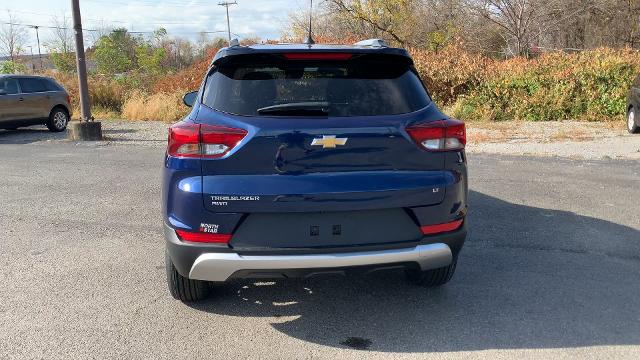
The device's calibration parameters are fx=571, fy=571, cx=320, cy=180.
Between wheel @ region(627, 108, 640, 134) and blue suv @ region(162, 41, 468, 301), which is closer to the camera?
blue suv @ region(162, 41, 468, 301)

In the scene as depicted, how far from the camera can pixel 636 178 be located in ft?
27.1

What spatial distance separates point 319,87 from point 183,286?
1.59m

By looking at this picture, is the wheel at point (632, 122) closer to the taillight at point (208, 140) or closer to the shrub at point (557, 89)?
the shrub at point (557, 89)

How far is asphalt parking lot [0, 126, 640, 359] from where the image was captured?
337 centimetres

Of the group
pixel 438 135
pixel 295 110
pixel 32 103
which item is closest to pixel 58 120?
pixel 32 103

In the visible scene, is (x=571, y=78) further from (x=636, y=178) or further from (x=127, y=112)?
(x=127, y=112)

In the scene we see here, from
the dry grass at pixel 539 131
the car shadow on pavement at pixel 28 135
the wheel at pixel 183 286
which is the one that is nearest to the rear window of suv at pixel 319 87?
the wheel at pixel 183 286

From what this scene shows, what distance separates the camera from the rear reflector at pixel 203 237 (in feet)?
10.5

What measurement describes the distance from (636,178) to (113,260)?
7.21 m

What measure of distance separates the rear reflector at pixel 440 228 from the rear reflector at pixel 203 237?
1.14 metres

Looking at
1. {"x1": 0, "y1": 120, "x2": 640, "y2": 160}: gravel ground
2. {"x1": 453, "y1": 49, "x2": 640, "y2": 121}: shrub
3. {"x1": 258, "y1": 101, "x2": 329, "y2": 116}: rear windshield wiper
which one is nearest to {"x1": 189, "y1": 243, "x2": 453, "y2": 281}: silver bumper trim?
{"x1": 258, "y1": 101, "x2": 329, "y2": 116}: rear windshield wiper

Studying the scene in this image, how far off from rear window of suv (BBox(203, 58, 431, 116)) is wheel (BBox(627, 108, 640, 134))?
35.5ft

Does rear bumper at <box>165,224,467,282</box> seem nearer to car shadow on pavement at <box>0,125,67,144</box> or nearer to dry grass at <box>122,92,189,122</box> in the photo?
car shadow on pavement at <box>0,125,67,144</box>

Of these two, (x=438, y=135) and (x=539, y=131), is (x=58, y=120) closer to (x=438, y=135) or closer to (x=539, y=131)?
(x=539, y=131)
